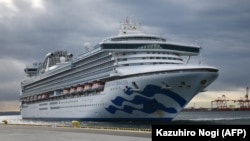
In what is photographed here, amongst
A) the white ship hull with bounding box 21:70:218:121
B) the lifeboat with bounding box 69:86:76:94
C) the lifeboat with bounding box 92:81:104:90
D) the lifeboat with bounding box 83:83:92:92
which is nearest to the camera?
the white ship hull with bounding box 21:70:218:121

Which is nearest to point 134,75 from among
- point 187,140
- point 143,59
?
point 143,59

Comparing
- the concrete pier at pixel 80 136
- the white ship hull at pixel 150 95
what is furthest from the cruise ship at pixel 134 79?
the concrete pier at pixel 80 136

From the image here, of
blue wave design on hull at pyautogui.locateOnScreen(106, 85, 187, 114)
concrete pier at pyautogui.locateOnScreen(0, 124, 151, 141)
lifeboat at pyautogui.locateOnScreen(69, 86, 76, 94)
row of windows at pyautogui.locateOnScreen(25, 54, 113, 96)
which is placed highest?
row of windows at pyautogui.locateOnScreen(25, 54, 113, 96)

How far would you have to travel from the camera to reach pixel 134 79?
158 feet

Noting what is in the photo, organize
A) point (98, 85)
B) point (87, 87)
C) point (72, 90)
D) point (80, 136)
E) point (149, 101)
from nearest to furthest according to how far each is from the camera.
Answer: point (80, 136) → point (149, 101) → point (98, 85) → point (87, 87) → point (72, 90)

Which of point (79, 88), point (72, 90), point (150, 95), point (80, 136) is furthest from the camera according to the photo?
point (72, 90)

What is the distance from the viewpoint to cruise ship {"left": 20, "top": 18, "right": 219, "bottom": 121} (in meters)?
47.5

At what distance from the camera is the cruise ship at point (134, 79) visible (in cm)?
4747

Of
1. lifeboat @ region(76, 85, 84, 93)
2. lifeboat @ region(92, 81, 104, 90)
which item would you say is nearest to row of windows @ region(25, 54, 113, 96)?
lifeboat @ region(76, 85, 84, 93)

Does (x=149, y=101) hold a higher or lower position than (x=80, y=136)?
higher

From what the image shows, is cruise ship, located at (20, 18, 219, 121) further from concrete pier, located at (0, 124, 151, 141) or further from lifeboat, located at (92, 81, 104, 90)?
concrete pier, located at (0, 124, 151, 141)

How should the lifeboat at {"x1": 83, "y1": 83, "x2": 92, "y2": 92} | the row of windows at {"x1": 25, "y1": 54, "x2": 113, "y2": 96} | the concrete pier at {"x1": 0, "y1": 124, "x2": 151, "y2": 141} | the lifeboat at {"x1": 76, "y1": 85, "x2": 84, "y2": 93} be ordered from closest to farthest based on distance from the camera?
the concrete pier at {"x1": 0, "y1": 124, "x2": 151, "y2": 141} < the row of windows at {"x1": 25, "y1": 54, "x2": 113, "y2": 96} < the lifeboat at {"x1": 83, "y1": 83, "x2": 92, "y2": 92} < the lifeboat at {"x1": 76, "y1": 85, "x2": 84, "y2": 93}

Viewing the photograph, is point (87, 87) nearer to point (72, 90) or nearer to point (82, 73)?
point (82, 73)

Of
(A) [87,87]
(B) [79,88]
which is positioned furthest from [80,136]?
(B) [79,88]
